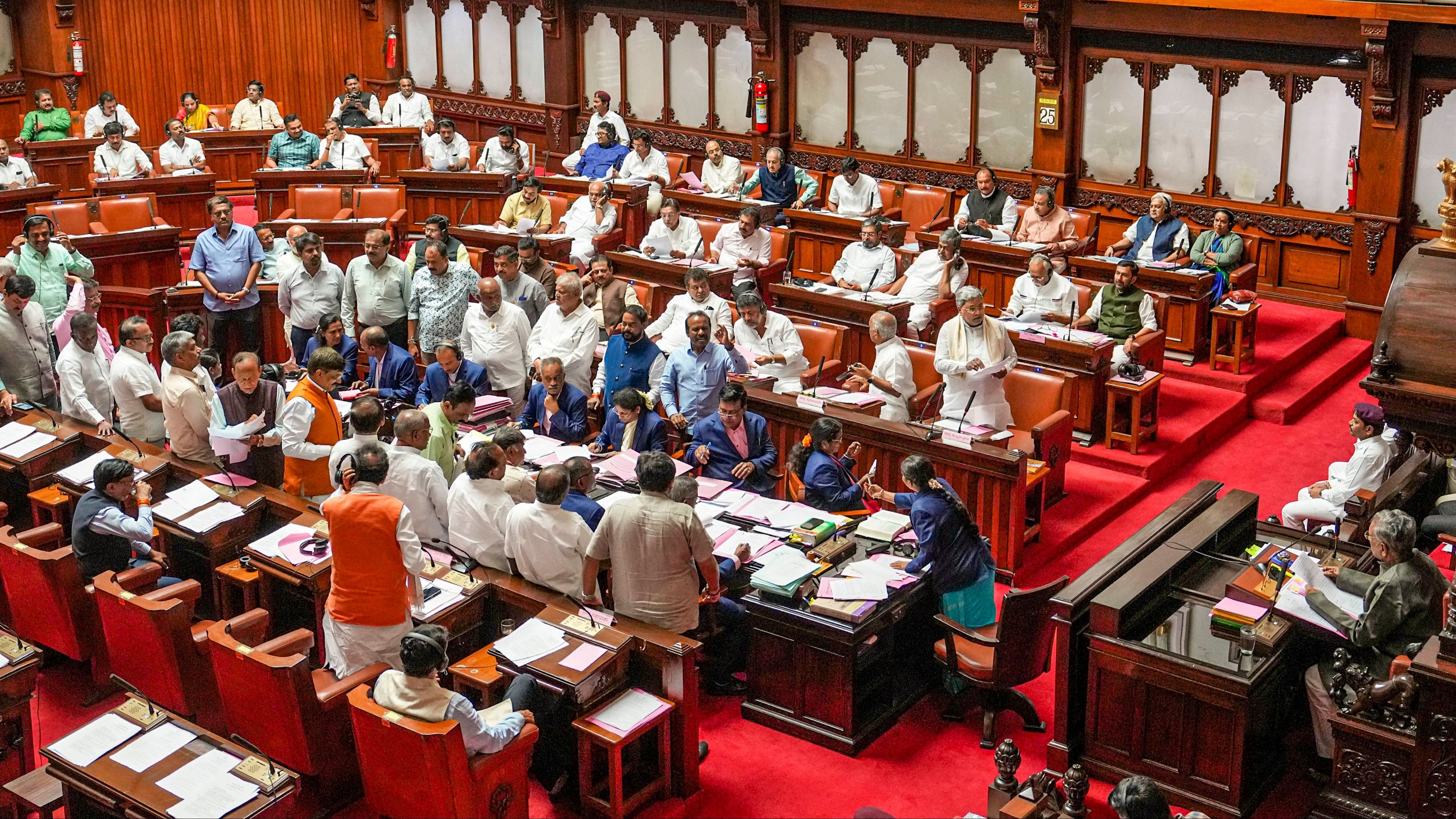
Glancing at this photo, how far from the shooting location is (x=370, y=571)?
6359 mm

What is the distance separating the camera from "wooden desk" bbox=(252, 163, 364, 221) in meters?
14.5

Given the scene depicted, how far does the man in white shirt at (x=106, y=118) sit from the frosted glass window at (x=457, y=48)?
4.19 meters

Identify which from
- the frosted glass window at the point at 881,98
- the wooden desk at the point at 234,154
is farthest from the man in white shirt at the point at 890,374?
the wooden desk at the point at 234,154

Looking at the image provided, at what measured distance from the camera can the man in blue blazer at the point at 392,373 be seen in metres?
9.64

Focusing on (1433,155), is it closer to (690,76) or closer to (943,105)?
(943,105)

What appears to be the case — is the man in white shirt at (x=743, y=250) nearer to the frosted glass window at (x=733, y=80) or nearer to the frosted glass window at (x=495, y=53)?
the frosted glass window at (x=733, y=80)

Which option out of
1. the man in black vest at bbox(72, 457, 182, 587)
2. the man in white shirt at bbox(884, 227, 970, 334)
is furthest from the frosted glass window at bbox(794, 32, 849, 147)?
the man in black vest at bbox(72, 457, 182, 587)

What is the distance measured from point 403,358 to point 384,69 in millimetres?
11105

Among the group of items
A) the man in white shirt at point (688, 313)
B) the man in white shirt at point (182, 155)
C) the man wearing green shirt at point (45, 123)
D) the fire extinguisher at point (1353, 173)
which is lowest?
the man in white shirt at point (688, 313)

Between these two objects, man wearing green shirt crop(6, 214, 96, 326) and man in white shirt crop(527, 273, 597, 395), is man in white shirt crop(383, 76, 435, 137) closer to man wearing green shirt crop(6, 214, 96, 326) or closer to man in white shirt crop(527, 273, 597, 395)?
man wearing green shirt crop(6, 214, 96, 326)

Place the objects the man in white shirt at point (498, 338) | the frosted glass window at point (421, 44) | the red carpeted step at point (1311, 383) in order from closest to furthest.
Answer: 1. the man in white shirt at point (498, 338)
2. the red carpeted step at point (1311, 383)
3. the frosted glass window at point (421, 44)

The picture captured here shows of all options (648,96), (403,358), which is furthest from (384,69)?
(403,358)

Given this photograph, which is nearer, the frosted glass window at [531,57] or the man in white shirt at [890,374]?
the man in white shirt at [890,374]

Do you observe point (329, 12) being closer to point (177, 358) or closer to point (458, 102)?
point (458, 102)
